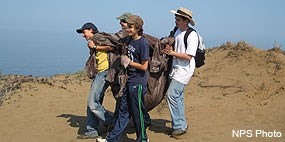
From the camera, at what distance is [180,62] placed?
233 inches

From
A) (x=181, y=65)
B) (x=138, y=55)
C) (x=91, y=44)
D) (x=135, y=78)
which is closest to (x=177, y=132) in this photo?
(x=181, y=65)

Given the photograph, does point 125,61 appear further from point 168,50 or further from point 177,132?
point 177,132

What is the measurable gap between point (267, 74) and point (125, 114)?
5.54 metres

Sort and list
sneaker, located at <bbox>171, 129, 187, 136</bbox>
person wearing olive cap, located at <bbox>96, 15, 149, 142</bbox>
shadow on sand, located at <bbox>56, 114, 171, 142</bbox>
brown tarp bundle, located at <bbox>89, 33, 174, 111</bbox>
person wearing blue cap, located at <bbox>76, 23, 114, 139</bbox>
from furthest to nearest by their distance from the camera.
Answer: shadow on sand, located at <bbox>56, 114, 171, 142</bbox> → sneaker, located at <bbox>171, 129, 187, 136</bbox> → person wearing blue cap, located at <bbox>76, 23, 114, 139</bbox> → brown tarp bundle, located at <bbox>89, 33, 174, 111</bbox> → person wearing olive cap, located at <bbox>96, 15, 149, 142</bbox>

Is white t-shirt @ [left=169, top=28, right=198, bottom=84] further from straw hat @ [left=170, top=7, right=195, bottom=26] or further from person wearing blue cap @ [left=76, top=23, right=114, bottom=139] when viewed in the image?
person wearing blue cap @ [left=76, top=23, right=114, bottom=139]

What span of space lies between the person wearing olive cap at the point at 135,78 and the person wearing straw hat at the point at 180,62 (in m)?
0.61

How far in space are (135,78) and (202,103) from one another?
3686mm

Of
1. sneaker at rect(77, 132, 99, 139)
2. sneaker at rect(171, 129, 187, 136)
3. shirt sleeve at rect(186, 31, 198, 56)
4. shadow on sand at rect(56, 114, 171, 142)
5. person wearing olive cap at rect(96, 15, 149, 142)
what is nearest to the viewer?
person wearing olive cap at rect(96, 15, 149, 142)

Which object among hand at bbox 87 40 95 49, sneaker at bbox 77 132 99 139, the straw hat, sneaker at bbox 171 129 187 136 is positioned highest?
the straw hat

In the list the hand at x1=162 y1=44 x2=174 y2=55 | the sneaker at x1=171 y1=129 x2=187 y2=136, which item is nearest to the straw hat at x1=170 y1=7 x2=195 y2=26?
the hand at x1=162 y1=44 x2=174 y2=55

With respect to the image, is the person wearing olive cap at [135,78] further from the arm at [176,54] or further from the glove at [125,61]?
the arm at [176,54]

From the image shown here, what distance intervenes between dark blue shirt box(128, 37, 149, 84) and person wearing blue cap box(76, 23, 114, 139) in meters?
0.67

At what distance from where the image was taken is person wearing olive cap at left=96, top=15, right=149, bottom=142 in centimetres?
529

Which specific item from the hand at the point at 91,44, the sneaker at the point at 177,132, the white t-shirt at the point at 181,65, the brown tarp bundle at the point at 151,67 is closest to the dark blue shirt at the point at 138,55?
the brown tarp bundle at the point at 151,67
